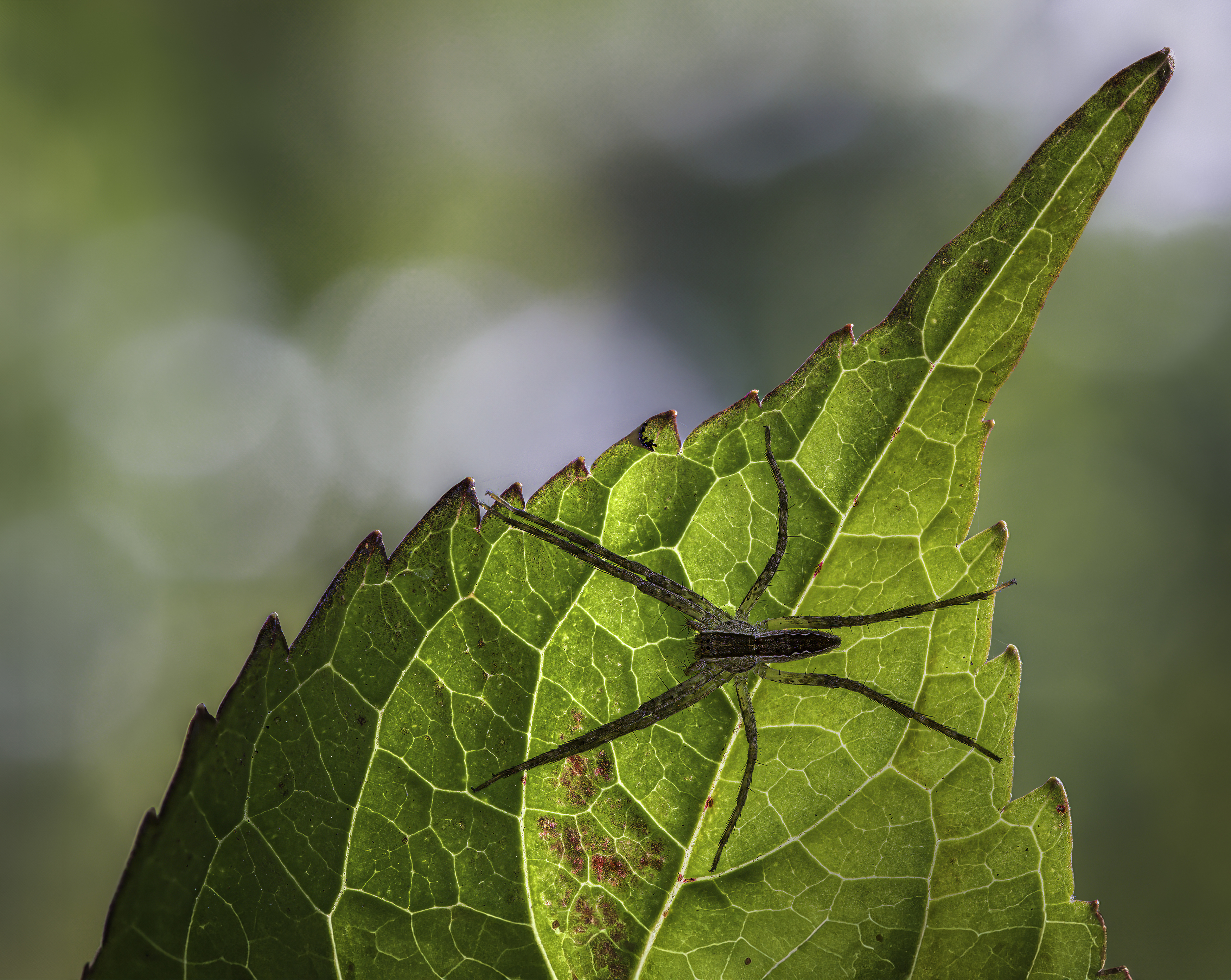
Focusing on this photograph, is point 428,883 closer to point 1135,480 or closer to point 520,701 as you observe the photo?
point 520,701

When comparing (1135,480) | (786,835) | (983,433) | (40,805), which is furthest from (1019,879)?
(40,805)

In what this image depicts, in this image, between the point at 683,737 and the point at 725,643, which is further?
the point at 725,643

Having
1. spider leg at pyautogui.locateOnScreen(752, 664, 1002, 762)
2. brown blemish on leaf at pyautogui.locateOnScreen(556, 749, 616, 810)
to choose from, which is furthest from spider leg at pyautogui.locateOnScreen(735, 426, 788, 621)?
brown blemish on leaf at pyautogui.locateOnScreen(556, 749, 616, 810)

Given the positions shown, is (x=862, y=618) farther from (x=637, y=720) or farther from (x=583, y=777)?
(x=583, y=777)

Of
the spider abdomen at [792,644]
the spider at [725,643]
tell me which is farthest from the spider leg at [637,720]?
the spider abdomen at [792,644]

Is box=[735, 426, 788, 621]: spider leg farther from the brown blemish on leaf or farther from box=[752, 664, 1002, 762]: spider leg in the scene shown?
the brown blemish on leaf

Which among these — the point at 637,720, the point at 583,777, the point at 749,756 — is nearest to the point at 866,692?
the point at 749,756
